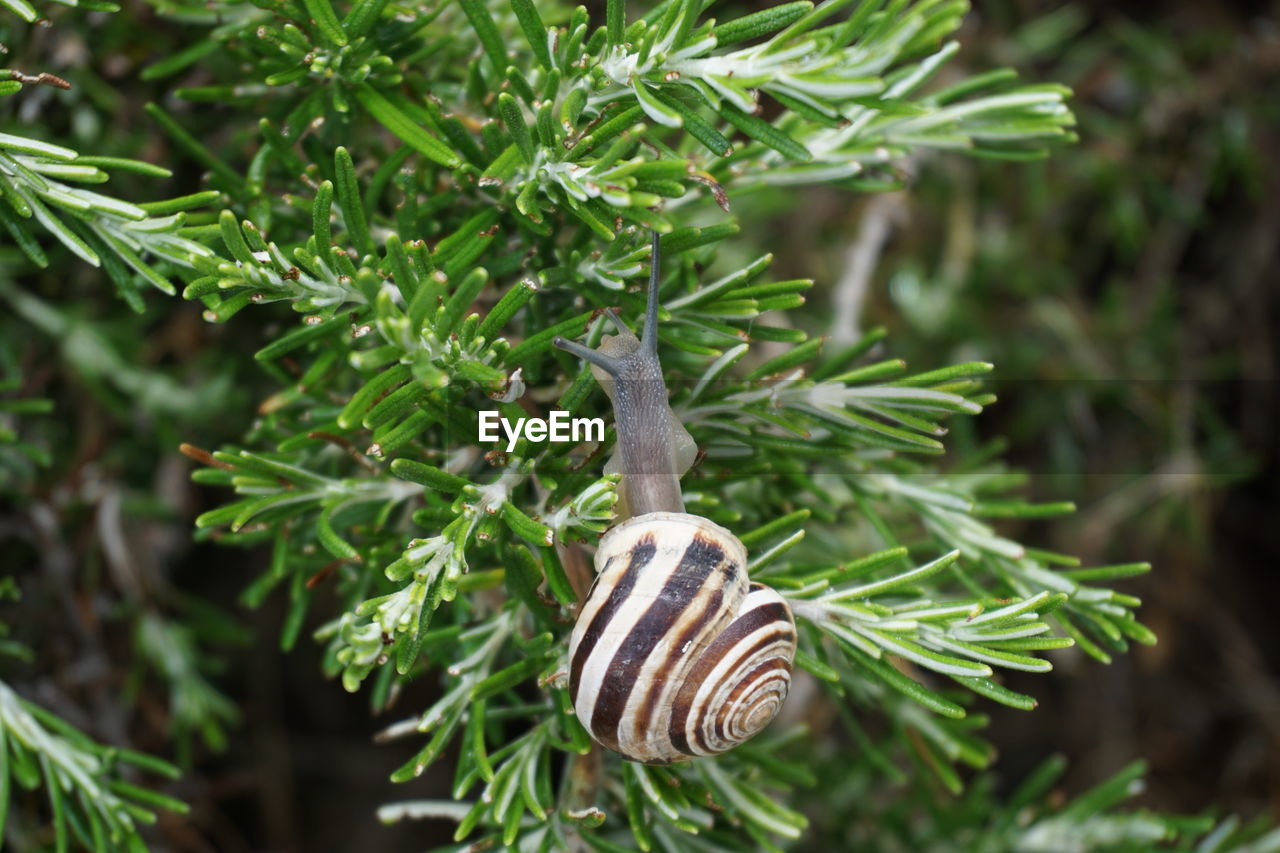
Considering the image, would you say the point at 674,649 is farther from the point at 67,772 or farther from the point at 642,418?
the point at 67,772

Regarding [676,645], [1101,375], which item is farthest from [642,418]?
[1101,375]

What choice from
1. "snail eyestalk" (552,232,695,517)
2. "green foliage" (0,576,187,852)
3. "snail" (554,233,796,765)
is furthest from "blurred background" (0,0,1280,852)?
"snail" (554,233,796,765)

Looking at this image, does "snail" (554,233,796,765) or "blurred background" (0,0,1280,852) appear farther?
"blurred background" (0,0,1280,852)

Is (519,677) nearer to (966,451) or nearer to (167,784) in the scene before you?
(167,784)

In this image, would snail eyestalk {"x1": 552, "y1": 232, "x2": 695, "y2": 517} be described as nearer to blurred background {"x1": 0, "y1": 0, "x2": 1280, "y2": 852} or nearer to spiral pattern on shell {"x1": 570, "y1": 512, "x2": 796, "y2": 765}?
spiral pattern on shell {"x1": 570, "y1": 512, "x2": 796, "y2": 765}

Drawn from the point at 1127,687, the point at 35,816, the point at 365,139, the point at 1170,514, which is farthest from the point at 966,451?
the point at 35,816

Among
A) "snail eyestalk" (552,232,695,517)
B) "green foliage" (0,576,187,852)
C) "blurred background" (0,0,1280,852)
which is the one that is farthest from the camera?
"blurred background" (0,0,1280,852)

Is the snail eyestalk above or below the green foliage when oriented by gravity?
above
